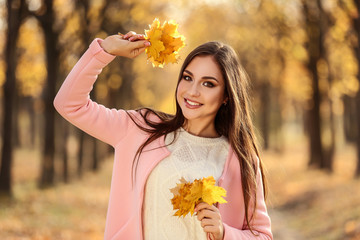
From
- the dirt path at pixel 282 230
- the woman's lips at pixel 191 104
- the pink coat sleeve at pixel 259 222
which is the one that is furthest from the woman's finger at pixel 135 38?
the dirt path at pixel 282 230

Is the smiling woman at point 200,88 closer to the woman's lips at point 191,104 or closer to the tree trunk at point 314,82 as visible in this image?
the woman's lips at point 191,104

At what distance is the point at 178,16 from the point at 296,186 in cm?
904

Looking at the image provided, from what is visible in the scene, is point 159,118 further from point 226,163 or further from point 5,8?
point 5,8

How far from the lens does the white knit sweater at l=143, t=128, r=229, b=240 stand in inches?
132

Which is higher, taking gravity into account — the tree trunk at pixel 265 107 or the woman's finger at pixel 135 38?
the tree trunk at pixel 265 107

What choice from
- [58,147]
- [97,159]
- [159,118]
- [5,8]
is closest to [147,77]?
[97,159]

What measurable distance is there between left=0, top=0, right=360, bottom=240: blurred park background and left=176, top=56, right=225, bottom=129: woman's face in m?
4.87

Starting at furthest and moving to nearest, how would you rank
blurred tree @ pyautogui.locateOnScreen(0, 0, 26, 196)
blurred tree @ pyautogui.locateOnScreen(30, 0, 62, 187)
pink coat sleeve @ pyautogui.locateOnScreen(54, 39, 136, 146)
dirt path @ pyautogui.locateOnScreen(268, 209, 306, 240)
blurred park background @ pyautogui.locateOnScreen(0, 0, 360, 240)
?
blurred tree @ pyautogui.locateOnScreen(30, 0, 62, 187)
blurred tree @ pyautogui.locateOnScreen(0, 0, 26, 196)
blurred park background @ pyautogui.locateOnScreen(0, 0, 360, 240)
dirt path @ pyautogui.locateOnScreen(268, 209, 306, 240)
pink coat sleeve @ pyautogui.locateOnScreen(54, 39, 136, 146)

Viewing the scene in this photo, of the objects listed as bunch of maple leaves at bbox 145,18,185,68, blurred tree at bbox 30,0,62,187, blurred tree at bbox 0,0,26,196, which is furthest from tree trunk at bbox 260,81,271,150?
bunch of maple leaves at bbox 145,18,185,68

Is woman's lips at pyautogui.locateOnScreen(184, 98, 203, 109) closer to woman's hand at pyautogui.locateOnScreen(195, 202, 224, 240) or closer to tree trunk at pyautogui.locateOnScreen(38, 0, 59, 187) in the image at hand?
woman's hand at pyautogui.locateOnScreen(195, 202, 224, 240)

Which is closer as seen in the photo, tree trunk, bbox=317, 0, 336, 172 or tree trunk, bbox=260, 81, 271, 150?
tree trunk, bbox=317, 0, 336, 172

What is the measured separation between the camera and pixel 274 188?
17453 mm

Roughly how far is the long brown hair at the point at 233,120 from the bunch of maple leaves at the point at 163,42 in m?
0.20

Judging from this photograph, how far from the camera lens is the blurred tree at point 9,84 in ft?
41.3
